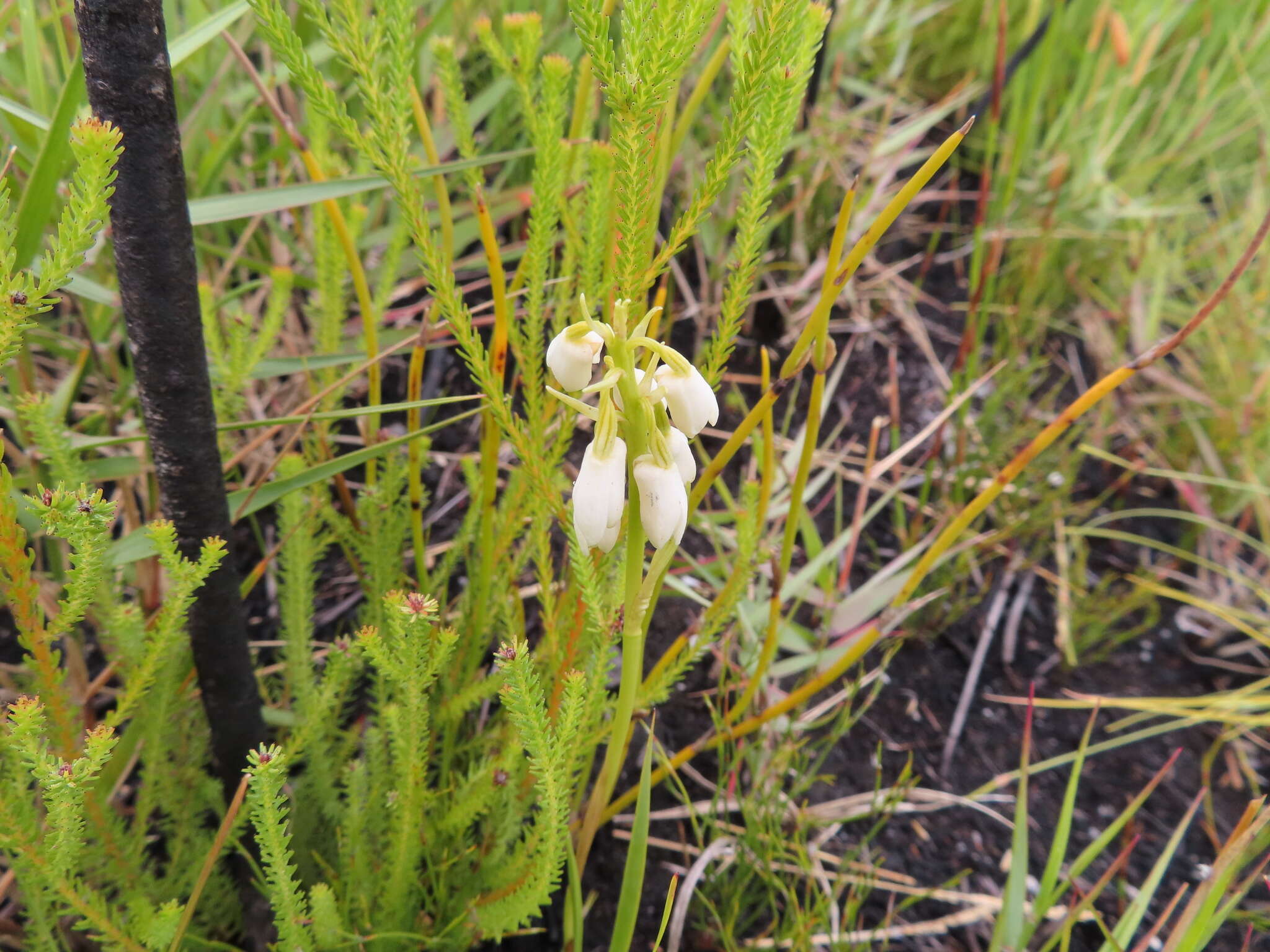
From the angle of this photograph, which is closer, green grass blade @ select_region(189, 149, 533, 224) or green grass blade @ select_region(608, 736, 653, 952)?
green grass blade @ select_region(608, 736, 653, 952)

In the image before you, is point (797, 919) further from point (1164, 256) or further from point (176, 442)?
point (1164, 256)

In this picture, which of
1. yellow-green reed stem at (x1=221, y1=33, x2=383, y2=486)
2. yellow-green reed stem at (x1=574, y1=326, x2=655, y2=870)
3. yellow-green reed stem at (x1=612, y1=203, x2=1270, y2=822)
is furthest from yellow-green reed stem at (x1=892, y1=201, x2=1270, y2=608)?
yellow-green reed stem at (x1=221, y1=33, x2=383, y2=486)

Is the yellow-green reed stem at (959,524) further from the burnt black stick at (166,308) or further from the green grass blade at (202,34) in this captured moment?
the green grass blade at (202,34)

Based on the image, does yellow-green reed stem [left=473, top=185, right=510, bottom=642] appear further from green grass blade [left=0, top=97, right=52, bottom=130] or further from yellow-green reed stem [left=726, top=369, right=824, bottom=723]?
green grass blade [left=0, top=97, right=52, bottom=130]

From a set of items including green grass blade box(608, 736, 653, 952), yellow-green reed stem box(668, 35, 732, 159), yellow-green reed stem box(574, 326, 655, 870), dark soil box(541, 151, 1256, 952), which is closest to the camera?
yellow-green reed stem box(574, 326, 655, 870)

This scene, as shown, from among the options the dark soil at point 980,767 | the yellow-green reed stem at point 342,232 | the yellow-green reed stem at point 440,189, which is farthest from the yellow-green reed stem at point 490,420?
the dark soil at point 980,767

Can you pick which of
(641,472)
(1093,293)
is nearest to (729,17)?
(641,472)

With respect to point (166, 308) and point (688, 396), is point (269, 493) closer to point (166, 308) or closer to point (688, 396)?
point (166, 308)
